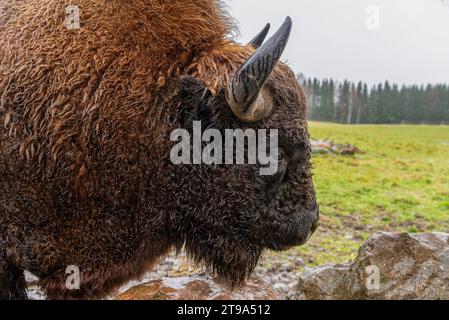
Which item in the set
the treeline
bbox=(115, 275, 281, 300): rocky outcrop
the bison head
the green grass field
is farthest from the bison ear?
the treeline

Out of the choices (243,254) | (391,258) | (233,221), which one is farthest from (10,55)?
(391,258)

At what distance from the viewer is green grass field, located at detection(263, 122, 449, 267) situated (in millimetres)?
9492

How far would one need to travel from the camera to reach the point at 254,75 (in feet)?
9.49

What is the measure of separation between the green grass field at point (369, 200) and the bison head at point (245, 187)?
62 cm

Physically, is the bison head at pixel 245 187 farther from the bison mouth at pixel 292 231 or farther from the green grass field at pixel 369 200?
the green grass field at pixel 369 200

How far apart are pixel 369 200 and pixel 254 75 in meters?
12.4

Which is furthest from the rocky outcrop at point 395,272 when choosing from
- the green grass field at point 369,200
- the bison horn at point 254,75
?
the bison horn at point 254,75

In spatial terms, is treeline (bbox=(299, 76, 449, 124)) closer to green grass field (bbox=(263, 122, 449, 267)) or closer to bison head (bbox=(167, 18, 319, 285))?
green grass field (bbox=(263, 122, 449, 267))

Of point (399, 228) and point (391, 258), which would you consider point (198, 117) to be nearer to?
point (391, 258)

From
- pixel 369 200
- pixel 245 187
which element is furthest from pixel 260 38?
pixel 369 200

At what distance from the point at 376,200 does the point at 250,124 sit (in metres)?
12.1

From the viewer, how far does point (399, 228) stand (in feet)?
A: 36.9

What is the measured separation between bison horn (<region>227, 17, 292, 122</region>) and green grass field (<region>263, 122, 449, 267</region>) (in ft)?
3.70

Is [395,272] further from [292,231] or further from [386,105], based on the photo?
[386,105]
